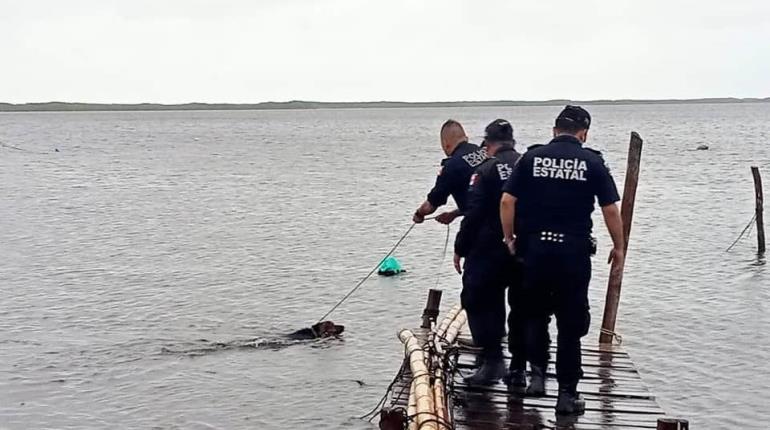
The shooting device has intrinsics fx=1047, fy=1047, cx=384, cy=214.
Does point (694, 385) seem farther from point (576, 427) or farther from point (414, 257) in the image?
point (414, 257)

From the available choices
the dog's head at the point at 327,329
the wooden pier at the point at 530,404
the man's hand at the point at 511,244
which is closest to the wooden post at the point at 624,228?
the wooden pier at the point at 530,404

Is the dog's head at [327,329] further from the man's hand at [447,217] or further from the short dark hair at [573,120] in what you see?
the short dark hair at [573,120]

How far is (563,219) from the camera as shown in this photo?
788 centimetres

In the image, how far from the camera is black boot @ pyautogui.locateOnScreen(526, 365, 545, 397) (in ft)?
28.9

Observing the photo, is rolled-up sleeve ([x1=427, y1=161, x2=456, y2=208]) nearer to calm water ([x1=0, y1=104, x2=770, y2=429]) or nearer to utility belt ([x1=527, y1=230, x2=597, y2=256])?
utility belt ([x1=527, y1=230, x2=597, y2=256])

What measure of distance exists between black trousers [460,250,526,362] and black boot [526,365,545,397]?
19cm

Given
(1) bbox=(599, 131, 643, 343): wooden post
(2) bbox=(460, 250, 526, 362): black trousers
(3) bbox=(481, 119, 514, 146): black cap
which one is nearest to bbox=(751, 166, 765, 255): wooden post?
(1) bbox=(599, 131, 643, 343): wooden post

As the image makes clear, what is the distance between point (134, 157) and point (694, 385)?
71.5 m

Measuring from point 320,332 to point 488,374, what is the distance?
784 cm

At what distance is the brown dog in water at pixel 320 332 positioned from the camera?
16781mm

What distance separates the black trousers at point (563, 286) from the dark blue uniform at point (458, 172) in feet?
4.02

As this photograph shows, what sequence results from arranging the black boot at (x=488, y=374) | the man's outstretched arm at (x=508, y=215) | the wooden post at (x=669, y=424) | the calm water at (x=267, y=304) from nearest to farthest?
the wooden post at (x=669, y=424), the man's outstretched arm at (x=508, y=215), the black boot at (x=488, y=374), the calm water at (x=267, y=304)

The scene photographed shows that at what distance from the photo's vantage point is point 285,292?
68.5ft

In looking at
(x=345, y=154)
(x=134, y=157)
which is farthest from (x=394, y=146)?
(x=134, y=157)
